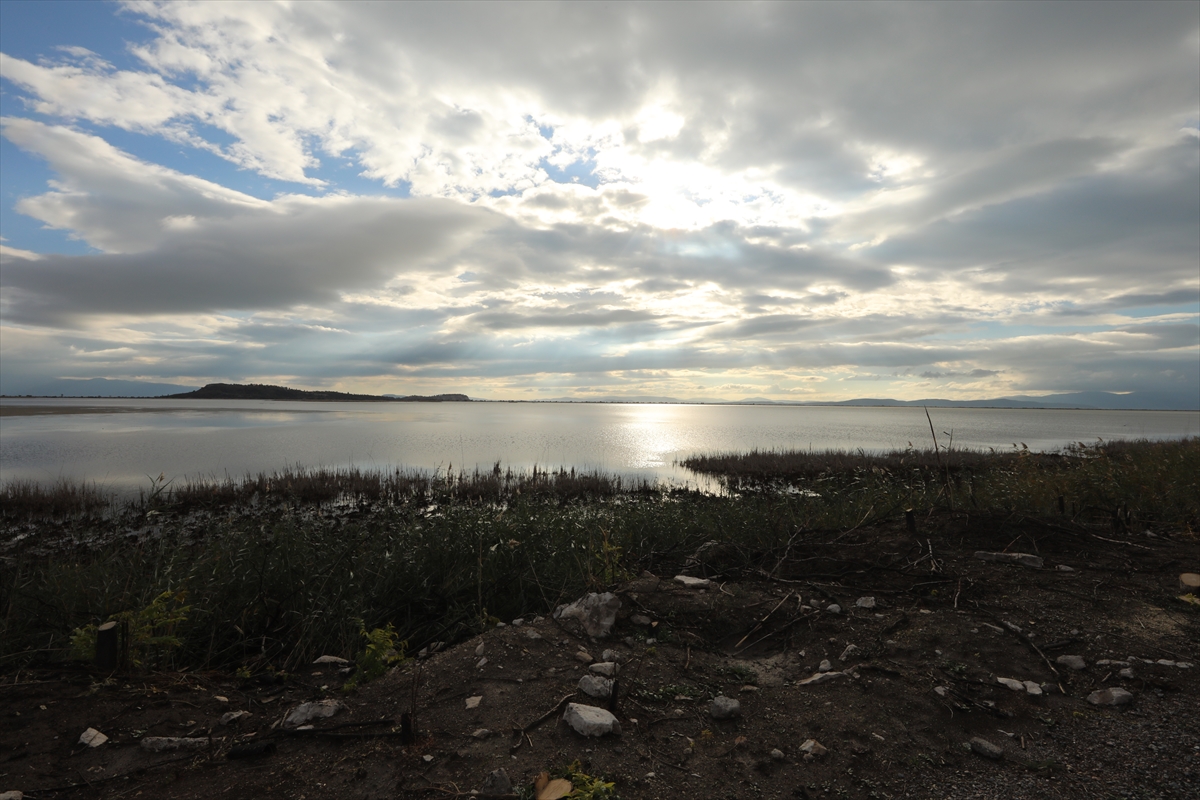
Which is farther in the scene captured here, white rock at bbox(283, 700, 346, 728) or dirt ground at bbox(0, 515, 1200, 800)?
white rock at bbox(283, 700, 346, 728)

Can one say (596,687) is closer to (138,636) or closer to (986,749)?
(986,749)

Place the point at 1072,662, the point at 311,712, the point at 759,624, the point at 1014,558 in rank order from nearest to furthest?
the point at 311,712 → the point at 1072,662 → the point at 759,624 → the point at 1014,558

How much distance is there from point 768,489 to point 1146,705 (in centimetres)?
2037

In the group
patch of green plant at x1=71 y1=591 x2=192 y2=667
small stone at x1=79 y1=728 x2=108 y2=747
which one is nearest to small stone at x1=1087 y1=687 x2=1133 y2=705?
small stone at x1=79 y1=728 x2=108 y2=747

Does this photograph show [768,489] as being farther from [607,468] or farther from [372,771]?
[372,771]

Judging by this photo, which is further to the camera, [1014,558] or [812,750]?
[1014,558]

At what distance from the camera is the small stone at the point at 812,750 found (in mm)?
3182

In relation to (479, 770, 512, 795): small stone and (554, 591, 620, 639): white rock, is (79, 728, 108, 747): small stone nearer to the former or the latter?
(479, 770, 512, 795): small stone

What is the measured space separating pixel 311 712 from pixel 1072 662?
5.49m

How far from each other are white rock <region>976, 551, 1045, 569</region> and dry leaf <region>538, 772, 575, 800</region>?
5947mm

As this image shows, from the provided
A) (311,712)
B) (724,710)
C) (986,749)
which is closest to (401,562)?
(311,712)

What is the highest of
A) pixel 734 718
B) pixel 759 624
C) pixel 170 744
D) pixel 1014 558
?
pixel 1014 558

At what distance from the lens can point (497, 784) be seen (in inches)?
113

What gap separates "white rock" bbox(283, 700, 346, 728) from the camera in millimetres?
3525
